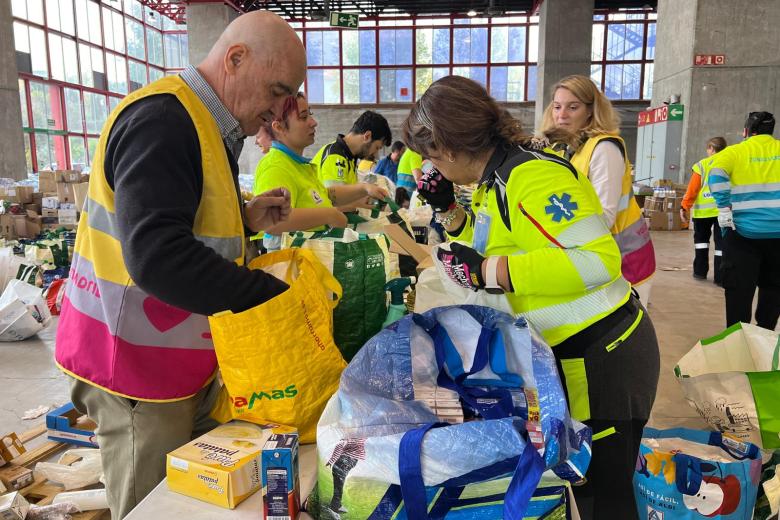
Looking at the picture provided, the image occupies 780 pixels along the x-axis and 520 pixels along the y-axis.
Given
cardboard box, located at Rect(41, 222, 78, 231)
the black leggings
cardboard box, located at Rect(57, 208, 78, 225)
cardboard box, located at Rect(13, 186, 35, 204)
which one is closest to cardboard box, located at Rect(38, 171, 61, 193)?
cardboard box, located at Rect(13, 186, 35, 204)

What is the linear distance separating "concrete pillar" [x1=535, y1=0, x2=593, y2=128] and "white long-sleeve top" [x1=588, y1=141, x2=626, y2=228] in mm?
13450

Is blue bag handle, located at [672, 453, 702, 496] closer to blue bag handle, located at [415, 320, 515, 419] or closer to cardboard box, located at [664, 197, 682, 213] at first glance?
blue bag handle, located at [415, 320, 515, 419]

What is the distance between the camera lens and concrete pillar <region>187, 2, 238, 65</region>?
15320 mm

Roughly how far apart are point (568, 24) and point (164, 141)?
1622cm

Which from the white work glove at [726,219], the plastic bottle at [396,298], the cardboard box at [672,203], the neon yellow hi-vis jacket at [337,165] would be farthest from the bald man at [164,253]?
the cardboard box at [672,203]

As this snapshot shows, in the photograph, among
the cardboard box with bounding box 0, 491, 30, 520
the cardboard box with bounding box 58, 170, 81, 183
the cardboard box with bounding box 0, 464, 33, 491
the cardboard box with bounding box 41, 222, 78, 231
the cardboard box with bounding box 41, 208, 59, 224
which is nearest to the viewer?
the cardboard box with bounding box 0, 491, 30, 520

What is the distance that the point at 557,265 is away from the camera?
1.30 metres

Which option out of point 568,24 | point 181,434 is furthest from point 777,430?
point 568,24

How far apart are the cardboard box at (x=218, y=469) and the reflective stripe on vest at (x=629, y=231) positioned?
1.86m

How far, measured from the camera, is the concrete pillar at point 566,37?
15141 millimetres

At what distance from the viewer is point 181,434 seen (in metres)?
1.34

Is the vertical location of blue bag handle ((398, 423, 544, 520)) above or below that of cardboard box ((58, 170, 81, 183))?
below

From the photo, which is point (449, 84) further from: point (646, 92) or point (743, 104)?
point (646, 92)

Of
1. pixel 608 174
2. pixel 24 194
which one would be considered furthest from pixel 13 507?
pixel 24 194
